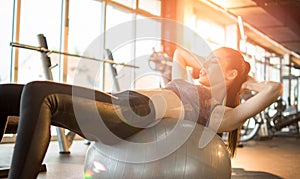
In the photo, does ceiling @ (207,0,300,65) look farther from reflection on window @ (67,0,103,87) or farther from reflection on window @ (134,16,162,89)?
reflection on window @ (67,0,103,87)

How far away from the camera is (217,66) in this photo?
1479 mm

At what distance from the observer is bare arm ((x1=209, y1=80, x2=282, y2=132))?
1.34 meters

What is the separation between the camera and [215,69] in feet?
4.84

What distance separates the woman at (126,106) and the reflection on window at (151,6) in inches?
171

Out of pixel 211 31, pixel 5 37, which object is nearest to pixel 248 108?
pixel 5 37

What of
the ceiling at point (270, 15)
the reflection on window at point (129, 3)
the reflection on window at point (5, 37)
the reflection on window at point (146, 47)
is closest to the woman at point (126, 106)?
the reflection on window at point (5, 37)

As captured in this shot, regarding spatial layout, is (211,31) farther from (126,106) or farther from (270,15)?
(126,106)

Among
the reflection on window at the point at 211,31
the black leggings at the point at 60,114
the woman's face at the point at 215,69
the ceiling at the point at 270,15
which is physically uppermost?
the ceiling at the point at 270,15

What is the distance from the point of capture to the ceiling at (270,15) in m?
6.37

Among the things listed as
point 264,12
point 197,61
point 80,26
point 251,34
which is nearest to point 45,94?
point 197,61

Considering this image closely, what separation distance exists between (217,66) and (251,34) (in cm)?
809

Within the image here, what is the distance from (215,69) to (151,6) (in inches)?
189

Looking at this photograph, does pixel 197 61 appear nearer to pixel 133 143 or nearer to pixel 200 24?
pixel 133 143

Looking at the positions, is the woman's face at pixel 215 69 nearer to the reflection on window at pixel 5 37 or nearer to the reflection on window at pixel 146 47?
the reflection on window at pixel 5 37
